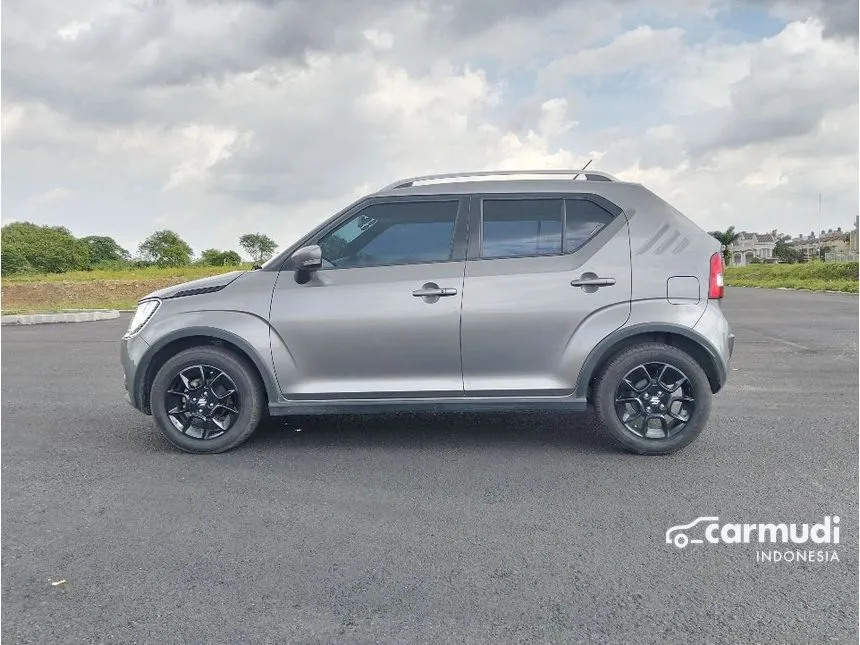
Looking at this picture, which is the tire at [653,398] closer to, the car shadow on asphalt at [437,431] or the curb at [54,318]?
the car shadow on asphalt at [437,431]

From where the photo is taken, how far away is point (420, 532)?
138 inches

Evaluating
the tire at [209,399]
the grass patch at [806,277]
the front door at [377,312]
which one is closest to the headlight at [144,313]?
the tire at [209,399]

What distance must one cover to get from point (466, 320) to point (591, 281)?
3.01ft

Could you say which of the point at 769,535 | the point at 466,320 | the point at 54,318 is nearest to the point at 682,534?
the point at 769,535

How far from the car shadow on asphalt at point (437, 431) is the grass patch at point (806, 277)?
29997 mm

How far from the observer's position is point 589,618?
2.64 metres

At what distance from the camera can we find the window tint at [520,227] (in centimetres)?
489

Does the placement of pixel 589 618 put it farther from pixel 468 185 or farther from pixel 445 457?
pixel 468 185

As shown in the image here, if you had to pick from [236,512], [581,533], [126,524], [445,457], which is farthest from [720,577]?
[126,524]

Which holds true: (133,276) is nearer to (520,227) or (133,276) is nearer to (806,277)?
(520,227)

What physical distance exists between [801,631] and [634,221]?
2991 mm

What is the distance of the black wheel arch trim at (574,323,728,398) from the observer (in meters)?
4.73

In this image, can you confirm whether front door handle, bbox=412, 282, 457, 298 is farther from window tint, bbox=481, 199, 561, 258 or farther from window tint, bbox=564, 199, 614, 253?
window tint, bbox=564, 199, 614, 253

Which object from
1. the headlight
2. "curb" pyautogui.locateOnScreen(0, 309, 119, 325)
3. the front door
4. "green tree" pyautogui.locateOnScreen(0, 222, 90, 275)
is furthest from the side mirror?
"green tree" pyautogui.locateOnScreen(0, 222, 90, 275)
